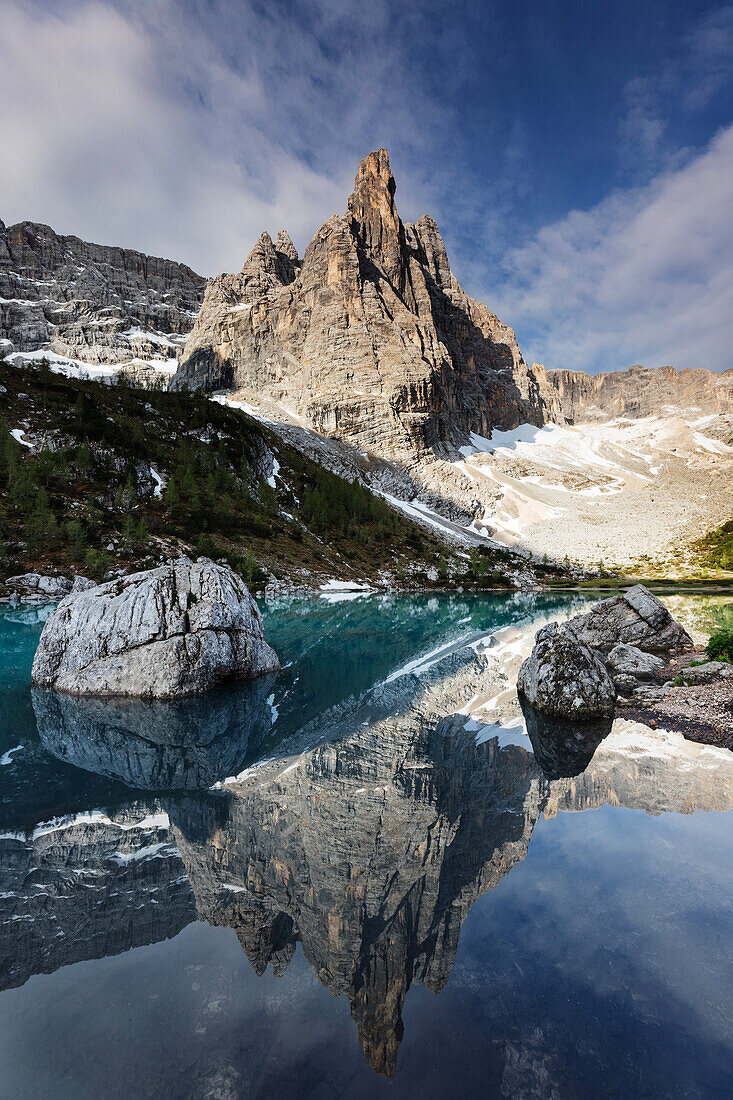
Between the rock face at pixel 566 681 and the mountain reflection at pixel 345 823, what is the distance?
997 mm

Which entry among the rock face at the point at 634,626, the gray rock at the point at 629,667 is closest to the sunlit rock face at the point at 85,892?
the gray rock at the point at 629,667

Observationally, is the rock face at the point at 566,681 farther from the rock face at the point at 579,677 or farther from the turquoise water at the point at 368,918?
the turquoise water at the point at 368,918

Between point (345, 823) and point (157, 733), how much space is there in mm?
8778

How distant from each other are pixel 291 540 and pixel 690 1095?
8740 cm

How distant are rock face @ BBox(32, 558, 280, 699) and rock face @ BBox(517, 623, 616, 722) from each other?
1266 cm

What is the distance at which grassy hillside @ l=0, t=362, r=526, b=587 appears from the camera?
60625mm

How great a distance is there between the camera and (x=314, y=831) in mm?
8930

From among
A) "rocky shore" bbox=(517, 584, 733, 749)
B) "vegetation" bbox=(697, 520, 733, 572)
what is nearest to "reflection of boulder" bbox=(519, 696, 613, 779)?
"rocky shore" bbox=(517, 584, 733, 749)

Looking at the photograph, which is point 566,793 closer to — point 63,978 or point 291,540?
point 63,978

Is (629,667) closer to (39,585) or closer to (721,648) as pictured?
(721,648)

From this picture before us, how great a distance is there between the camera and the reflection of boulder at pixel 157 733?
12.4m

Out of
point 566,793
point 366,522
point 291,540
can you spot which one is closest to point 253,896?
point 566,793

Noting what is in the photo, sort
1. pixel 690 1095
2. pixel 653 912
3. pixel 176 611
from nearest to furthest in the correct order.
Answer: pixel 690 1095 → pixel 653 912 → pixel 176 611

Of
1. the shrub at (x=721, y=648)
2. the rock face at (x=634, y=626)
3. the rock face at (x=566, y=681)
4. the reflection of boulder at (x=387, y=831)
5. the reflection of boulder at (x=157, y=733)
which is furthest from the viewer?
the rock face at (x=634, y=626)
